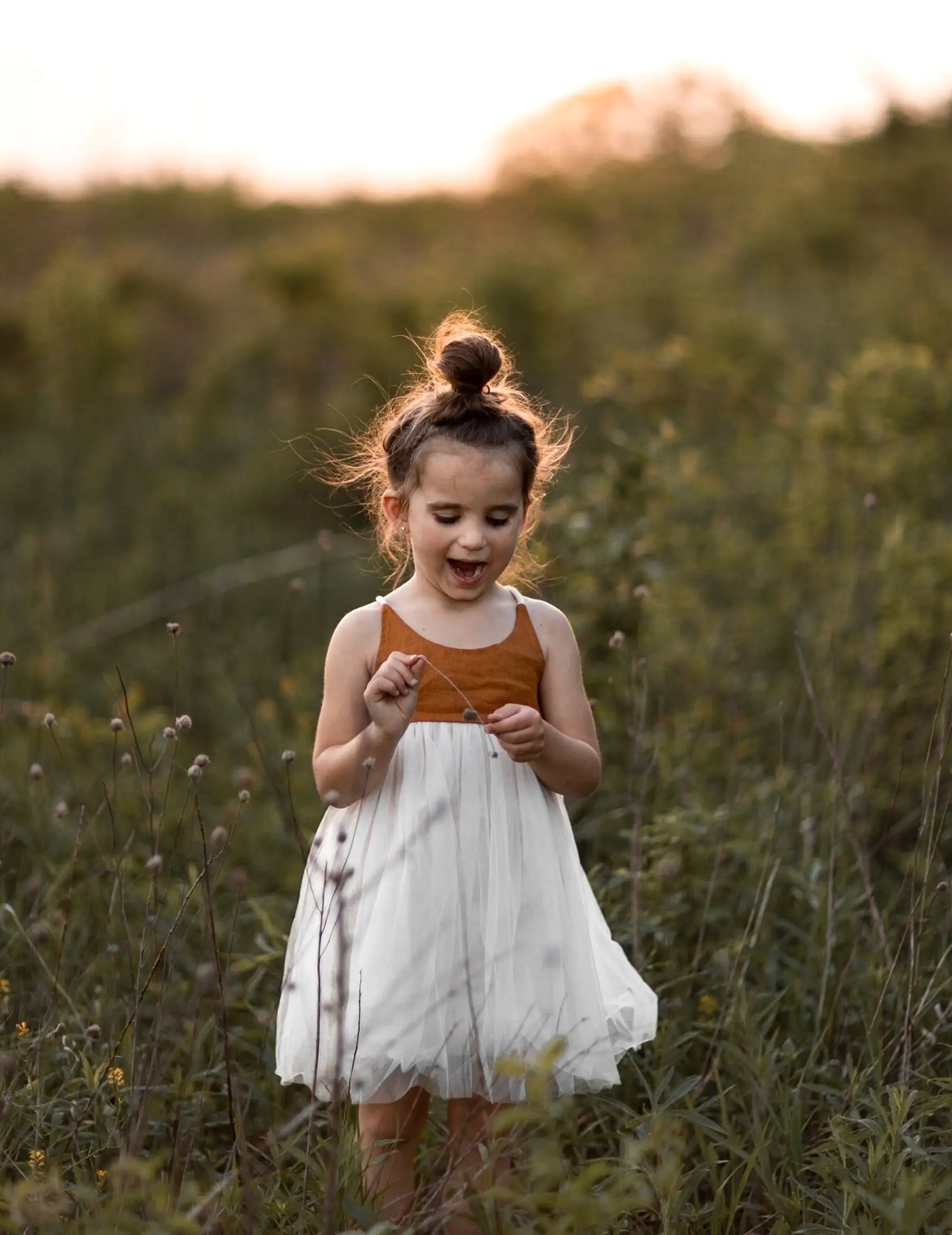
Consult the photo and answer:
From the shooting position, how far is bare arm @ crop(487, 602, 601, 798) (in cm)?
213

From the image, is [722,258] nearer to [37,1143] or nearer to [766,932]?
[766,932]

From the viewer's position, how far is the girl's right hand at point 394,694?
2.11 m

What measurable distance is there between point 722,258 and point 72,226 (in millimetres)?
7556

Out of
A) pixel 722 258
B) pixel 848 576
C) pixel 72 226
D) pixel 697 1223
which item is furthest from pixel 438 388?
pixel 72 226

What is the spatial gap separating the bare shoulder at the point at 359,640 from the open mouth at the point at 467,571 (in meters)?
0.16

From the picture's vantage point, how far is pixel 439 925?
7.25 feet

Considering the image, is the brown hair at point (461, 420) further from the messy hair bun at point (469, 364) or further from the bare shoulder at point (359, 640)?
the bare shoulder at point (359, 640)

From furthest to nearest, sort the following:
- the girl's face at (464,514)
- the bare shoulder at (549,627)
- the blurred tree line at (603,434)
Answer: the blurred tree line at (603,434) < the bare shoulder at (549,627) < the girl's face at (464,514)

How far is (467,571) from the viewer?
7.52 ft

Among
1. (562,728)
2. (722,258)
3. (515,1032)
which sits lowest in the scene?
(515,1032)

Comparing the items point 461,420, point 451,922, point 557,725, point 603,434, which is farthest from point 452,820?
point 603,434

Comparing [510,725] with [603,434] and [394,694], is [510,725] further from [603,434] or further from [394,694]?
[603,434]

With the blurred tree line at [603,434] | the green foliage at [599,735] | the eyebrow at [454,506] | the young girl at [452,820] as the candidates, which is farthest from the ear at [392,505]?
the blurred tree line at [603,434]

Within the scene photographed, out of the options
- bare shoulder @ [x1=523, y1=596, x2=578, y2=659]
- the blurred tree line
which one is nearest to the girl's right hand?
bare shoulder @ [x1=523, y1=596, x2=578, y2=659]
